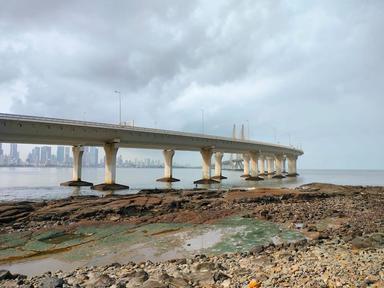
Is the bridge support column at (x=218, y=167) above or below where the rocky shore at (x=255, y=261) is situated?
above

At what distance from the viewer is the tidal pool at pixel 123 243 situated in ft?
46.1

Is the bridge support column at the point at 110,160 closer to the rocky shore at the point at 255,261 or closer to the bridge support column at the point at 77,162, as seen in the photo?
the bridge support column at the point at 77,162

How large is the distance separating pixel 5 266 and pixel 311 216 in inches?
769

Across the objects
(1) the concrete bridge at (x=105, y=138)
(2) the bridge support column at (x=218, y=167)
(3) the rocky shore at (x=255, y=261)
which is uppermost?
(1) the concrete bridge at (x=105, y=138)

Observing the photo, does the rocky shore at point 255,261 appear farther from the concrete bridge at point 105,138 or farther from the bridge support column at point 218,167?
the bridge support column at point 218,167

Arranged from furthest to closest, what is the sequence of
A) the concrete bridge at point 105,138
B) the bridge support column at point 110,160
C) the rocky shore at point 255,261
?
the bridge support column at point 110,160 < the concrete bridge at point 105,138 < the rocky shore at point 255,261

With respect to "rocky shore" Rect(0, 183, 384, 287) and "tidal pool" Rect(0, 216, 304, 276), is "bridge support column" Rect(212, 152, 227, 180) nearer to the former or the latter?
"rocky shore" Rect(0, 183, 384, 287)

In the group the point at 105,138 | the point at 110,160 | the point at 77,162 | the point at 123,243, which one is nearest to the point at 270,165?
the point at 77,162

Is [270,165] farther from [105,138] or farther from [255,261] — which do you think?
[255,261]

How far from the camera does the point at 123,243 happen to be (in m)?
17.0

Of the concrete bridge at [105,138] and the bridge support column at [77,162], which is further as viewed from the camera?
the bridge support column at [77,162]

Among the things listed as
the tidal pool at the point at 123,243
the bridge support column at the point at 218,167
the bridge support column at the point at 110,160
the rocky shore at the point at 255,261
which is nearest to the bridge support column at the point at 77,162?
the bridge support column at the point at 110,160

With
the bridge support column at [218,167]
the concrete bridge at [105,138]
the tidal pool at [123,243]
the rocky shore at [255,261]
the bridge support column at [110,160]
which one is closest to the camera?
the rocky shore at [255,261]

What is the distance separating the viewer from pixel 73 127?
177ft
